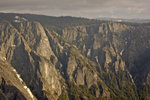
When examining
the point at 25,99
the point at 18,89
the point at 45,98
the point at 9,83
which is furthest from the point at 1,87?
the point at 45,98

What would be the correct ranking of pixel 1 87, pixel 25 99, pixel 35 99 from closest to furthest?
pixel 25 99
pixel 1 87
pixel 35 99

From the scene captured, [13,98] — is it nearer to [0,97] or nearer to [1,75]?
[0,97]

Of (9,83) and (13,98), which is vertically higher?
(9,83)

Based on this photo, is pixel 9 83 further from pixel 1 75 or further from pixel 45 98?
pixel 45 98

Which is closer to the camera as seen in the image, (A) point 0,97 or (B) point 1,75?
(A) point 0,97

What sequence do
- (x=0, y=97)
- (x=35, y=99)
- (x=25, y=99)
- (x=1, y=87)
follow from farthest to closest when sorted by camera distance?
(x=35, y=99) → (x=1, y=87) → (x=25, y=99) → (x=0, y=97)

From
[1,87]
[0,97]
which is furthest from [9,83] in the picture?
[0,97]

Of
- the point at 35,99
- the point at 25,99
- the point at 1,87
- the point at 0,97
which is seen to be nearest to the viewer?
the point at 0,97

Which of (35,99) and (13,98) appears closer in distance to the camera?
(13,98)

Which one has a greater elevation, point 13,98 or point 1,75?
point 1,75
